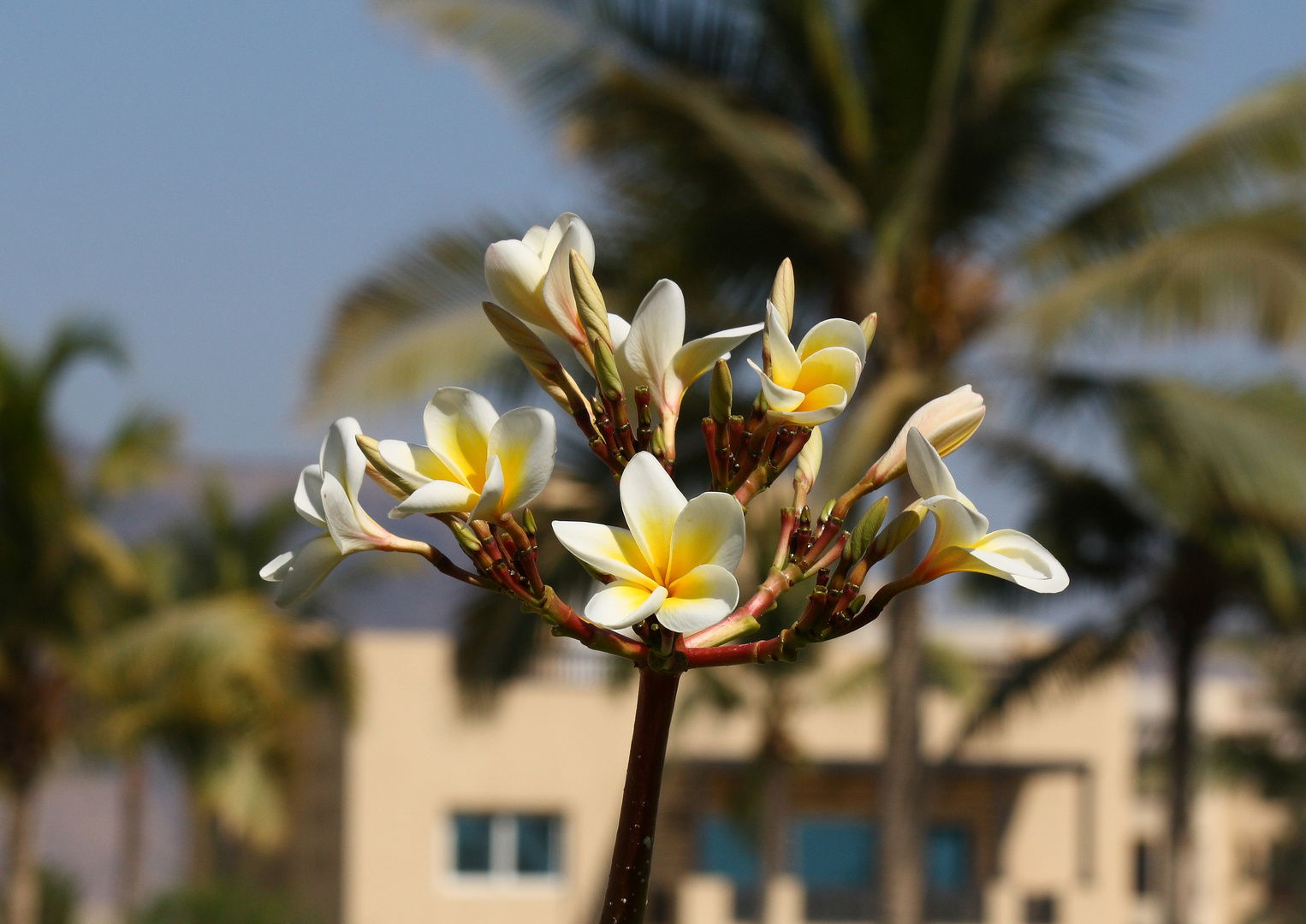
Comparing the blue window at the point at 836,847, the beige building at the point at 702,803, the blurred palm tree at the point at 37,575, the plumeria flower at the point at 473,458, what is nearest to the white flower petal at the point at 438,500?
the plumeria flower at the point at 473,458

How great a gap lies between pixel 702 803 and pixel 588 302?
2159 cm

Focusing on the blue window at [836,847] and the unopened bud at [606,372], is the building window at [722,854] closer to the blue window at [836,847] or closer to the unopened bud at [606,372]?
the blue window at [836,847]

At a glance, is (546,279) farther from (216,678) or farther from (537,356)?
(216,678)

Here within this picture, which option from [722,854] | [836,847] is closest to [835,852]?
[836,847]

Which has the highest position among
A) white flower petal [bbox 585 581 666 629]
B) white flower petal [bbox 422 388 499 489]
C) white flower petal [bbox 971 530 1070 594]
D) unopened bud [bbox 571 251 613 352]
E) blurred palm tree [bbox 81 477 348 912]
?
blurred palm tree [bbox 81 477 348 912]

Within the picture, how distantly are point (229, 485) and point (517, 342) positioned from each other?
23148mm

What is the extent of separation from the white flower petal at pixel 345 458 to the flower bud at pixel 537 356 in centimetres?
24

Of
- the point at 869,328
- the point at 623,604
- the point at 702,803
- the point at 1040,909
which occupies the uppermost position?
the point at 702,803

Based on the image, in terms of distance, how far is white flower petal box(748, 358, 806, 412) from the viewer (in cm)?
166

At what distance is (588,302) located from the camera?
172cm

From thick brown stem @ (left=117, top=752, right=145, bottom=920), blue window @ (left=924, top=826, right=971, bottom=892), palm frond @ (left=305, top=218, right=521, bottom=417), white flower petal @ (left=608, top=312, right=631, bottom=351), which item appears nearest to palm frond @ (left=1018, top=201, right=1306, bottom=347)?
palm frond @ (left=305, top=218, right=521, bottom=417)

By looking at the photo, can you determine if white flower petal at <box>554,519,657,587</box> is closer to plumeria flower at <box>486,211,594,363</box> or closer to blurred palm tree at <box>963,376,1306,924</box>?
plumeria flower at <box>486,211,594,363</box>

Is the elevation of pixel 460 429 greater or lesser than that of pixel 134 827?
lesser

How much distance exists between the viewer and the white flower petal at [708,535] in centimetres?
147
